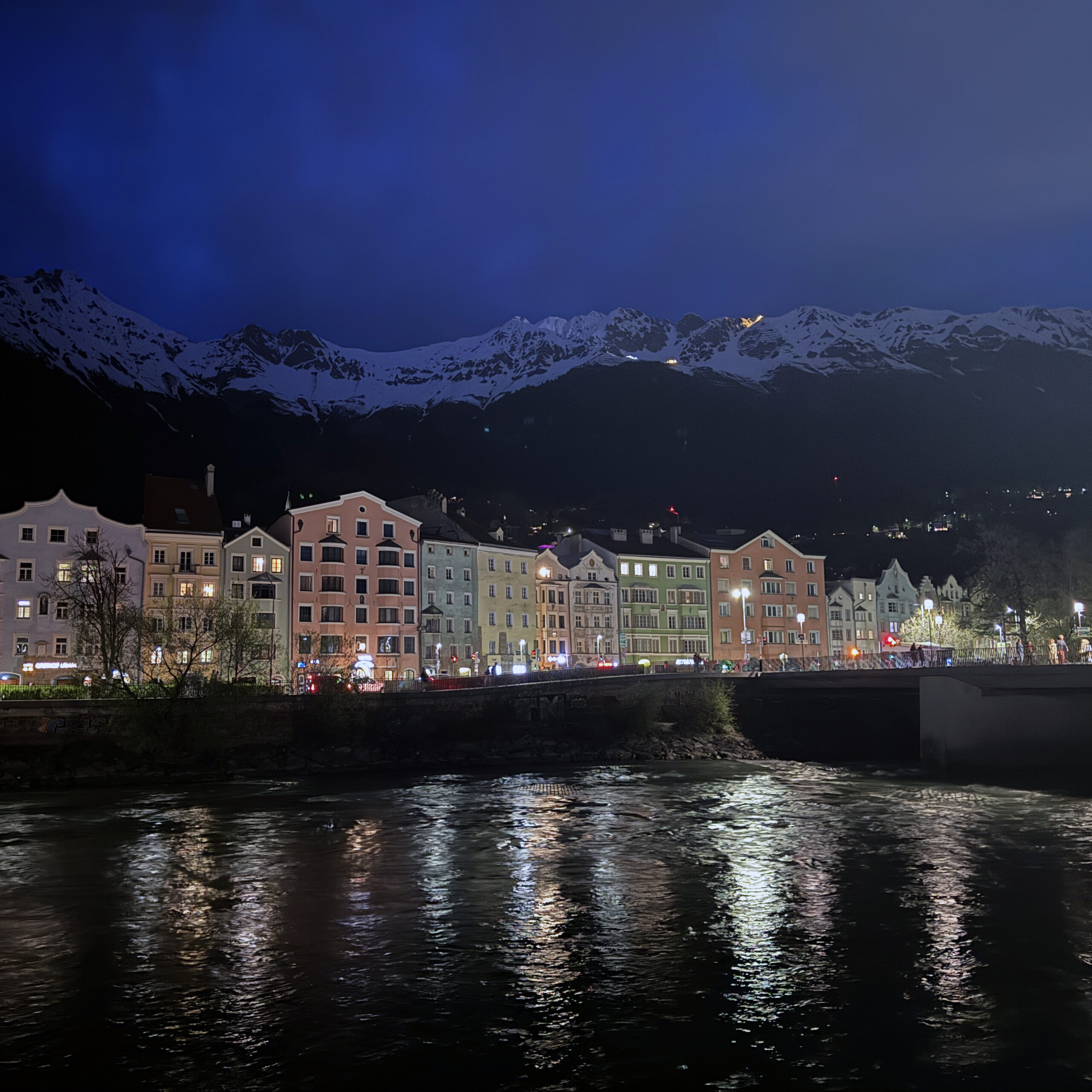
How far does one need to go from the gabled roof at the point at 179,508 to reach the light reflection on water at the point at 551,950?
5252cm

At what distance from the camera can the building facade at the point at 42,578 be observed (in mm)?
81062

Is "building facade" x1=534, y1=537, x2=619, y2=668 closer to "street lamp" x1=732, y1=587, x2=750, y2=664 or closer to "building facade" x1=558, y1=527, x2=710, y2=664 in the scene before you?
"building facade" x1=558, y1=527, x2=710, y2=664

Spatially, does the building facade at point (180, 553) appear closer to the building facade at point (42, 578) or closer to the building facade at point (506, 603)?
the building facade at point (42, 578)

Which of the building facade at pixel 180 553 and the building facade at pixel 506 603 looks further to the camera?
the building facade at pixel 506 603

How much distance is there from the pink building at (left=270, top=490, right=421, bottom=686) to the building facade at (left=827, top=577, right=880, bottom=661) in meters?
59.1

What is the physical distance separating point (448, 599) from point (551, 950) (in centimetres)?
8350

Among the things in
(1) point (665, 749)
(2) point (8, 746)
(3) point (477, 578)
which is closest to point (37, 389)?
(3) point (477, 578)

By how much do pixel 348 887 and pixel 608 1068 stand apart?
14277 millimetres

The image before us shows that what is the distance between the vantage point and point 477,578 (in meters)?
108

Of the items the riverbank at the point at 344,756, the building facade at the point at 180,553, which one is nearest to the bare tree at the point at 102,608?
the building facade at the point at 180,553

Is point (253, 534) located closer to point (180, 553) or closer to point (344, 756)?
point (180, 553)

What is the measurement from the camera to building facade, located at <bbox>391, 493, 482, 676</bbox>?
102250 mm

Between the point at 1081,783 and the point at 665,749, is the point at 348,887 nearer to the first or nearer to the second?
the point at 1081,783

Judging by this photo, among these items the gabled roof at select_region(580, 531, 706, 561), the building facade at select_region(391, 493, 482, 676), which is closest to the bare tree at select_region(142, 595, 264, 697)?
the building facade at select_region(391, 493, 482, 676)
